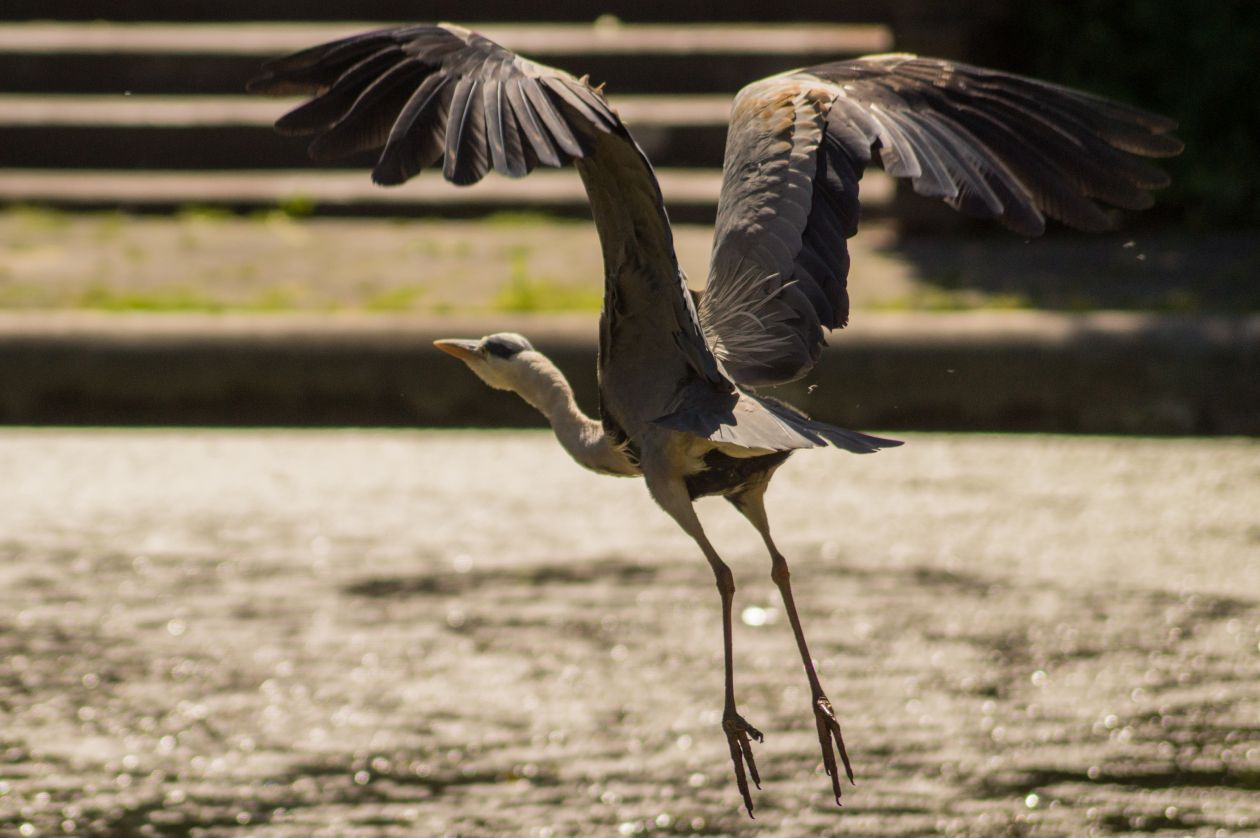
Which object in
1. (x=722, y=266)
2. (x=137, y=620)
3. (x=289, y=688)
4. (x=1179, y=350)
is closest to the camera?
(x=722, y=266)

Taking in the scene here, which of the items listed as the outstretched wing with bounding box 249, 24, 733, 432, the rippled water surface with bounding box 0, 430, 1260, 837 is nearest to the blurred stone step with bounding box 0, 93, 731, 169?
the rippled water surface with bounding box 0, 430, 1260, 837

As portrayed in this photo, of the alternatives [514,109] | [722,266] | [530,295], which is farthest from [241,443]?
[514,109]

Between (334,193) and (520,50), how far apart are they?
1470 mm

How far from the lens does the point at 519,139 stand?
443cm

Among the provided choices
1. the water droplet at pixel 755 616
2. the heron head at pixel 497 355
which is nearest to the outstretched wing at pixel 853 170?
the heron head at pixel 497 355

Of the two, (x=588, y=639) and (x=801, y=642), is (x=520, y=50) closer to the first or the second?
(x=588, y=639)

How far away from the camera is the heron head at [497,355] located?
561cm

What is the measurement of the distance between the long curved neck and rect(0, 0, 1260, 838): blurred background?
1547mm

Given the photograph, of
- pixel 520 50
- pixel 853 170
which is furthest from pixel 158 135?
pixel 853 170

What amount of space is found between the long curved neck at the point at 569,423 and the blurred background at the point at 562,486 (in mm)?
1547

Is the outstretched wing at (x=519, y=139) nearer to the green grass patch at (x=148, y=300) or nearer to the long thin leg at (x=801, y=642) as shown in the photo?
the long thin leg at (x=801, y=642)

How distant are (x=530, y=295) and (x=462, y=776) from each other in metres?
4.25

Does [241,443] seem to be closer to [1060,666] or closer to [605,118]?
[1060,666]

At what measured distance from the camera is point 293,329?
10492mm
